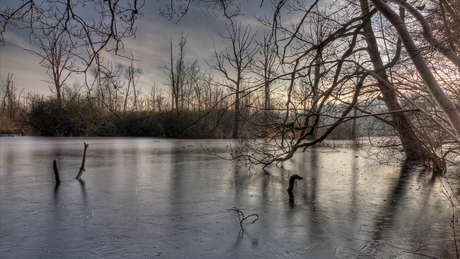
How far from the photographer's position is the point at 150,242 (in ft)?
9.88

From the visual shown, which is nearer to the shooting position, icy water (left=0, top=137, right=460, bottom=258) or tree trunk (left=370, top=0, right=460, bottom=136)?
tree trunk (left=370, top=0, right=460, bottom=136)

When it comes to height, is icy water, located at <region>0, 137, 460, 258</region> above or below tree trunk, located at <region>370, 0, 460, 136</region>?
below

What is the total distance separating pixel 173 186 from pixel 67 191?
1783 mm

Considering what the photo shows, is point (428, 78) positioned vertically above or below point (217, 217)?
above

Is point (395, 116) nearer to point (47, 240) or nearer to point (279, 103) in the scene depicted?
point (279, 103)

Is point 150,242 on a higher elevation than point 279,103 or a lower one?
lower

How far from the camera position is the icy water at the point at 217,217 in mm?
2877

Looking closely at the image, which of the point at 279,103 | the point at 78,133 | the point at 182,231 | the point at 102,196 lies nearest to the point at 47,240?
the point at 182,231

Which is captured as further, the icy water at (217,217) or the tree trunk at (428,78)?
the icy water at (217,217)

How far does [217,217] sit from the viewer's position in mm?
3805

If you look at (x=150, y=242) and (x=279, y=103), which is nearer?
(x=150, y=242)

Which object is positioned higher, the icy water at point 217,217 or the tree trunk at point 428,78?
the tree trunk at point 428,78

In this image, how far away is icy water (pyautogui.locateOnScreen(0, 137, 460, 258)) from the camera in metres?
2.88

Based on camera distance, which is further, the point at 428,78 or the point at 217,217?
the point at 217,217
